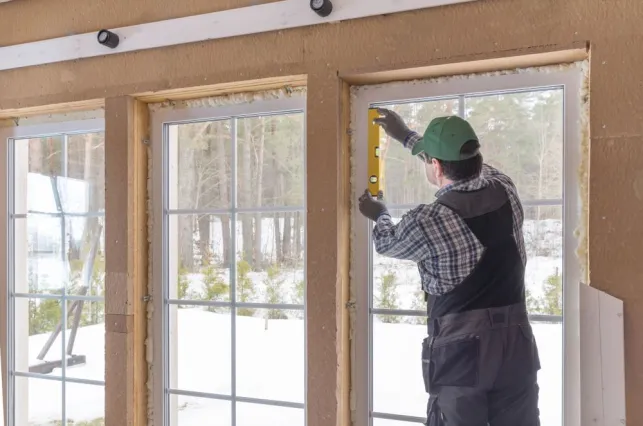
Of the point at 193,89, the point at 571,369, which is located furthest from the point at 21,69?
the point at 571,369

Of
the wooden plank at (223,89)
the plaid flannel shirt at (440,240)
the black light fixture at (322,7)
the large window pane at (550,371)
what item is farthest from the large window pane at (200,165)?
the large window pane at (550,371)

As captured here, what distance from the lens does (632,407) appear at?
138 cm

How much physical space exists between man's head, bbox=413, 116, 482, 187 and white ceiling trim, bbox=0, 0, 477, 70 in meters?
0.41

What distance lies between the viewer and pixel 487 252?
137 centimetres

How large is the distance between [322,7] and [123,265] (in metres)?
1.19

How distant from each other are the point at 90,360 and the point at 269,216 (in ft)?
3.43

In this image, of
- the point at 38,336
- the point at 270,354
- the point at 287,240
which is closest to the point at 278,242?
the point at 287,240

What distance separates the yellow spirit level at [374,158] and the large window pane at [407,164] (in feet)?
0.08

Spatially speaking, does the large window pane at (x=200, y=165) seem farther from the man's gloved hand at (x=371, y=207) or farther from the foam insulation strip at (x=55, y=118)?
the man's gloved hand at (x=371, y=207)

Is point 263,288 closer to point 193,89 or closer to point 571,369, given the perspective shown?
point 193,89

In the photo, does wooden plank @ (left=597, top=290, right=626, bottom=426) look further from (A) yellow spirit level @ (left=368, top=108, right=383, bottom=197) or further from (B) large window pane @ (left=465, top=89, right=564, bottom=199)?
(A) yellow spirit level @ (left=368, top=108, right=383, bottom=197)

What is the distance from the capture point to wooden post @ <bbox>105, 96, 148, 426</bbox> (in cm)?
203

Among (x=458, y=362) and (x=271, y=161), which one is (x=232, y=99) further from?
(x=458, y=362)

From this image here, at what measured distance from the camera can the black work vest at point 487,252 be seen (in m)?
1.36
